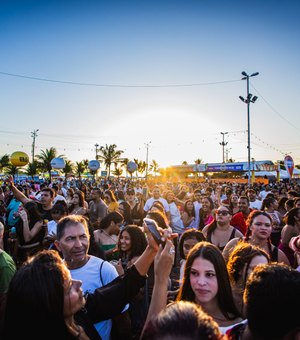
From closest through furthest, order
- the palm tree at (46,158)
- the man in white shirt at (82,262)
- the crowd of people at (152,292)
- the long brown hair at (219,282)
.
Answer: the crowd of people at (152,292) < the long brown hair at (219,282) < the man in white shirt at (82,262) < the palm tree at (46,158)

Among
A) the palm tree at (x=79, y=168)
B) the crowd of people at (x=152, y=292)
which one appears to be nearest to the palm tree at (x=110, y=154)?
the palm tree at (x=79, y=168)

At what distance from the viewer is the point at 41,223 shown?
14.5 feet

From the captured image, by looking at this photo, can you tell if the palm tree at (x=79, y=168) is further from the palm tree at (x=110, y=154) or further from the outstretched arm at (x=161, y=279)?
the outstretched arm at (x=161, y=279)

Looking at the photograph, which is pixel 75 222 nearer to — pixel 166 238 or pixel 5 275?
pixel 5 275

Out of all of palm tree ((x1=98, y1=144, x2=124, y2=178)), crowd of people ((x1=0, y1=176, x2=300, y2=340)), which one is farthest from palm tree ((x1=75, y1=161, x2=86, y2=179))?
crowd of people ((x1=0, y1=176, x2=300, y2=340))

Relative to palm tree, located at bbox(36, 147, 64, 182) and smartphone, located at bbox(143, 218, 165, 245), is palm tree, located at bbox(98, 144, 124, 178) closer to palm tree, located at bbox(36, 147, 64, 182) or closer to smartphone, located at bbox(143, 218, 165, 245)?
palm tree, located at bbox(36, 147, 64, 182)

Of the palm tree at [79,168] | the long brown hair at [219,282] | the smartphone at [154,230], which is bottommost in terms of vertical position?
the long brown hair at [219,282]

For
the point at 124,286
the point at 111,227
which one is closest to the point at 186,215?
Answer: the point at 111,227

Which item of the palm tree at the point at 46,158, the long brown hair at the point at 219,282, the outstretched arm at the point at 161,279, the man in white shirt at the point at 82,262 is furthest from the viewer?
the palm tree at the point at 46,158

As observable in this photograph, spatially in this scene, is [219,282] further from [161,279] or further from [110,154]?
[110,154]

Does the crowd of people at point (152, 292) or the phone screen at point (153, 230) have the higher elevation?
the phone screen at point (153, 230)

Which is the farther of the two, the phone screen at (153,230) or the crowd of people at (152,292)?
the phone screen at (153,230)

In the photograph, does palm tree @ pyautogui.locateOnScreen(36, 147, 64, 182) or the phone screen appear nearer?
the phone screen

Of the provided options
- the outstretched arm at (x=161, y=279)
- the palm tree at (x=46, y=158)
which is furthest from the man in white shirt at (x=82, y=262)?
the palm tree at (x=46, y=158)
